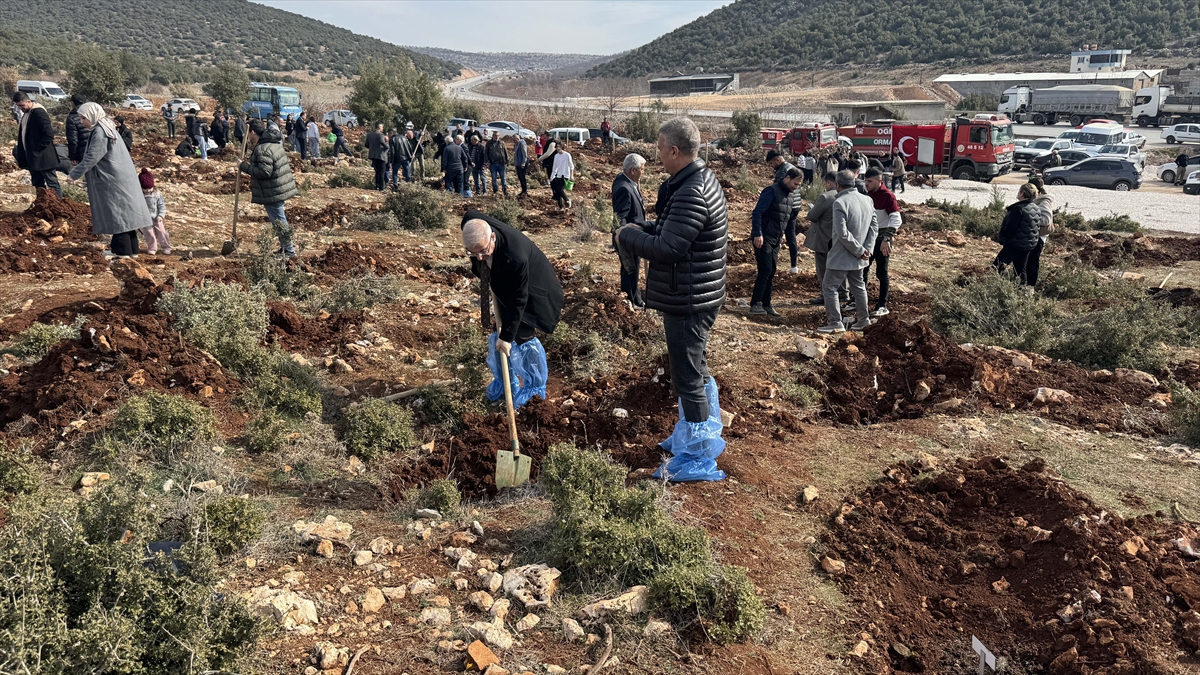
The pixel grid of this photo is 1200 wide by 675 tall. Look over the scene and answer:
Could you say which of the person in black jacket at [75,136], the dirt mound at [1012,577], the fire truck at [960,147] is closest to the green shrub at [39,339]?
the person in black jacket at [75,136]

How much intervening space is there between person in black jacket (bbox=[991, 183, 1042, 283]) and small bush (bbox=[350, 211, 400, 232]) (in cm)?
822

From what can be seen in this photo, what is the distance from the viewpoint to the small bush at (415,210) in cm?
1180

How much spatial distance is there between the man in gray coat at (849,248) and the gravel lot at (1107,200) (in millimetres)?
10530

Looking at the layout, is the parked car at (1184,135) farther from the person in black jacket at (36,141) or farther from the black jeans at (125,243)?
the person in black jacket at (36,141)

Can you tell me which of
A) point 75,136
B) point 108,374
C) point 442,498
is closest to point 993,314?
point 442,498

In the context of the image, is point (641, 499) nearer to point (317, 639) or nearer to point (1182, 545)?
point (317, 639)

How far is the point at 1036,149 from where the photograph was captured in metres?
27.9

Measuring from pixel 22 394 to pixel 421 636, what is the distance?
12.0 ft

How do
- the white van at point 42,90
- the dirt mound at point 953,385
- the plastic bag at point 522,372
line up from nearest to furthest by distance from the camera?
the plastic bag at point 522,372 → the dirt mound at point 953,385 → the white van at point 42,90

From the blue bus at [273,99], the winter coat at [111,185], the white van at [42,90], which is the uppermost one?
the white van at [42,90]

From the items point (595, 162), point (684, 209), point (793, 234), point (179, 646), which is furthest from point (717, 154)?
point (179, 646)

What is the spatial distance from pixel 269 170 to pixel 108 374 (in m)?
3.79

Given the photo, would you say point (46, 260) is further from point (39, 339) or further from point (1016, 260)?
point (1016, 260)

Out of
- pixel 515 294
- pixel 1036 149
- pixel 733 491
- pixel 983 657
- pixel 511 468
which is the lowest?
pixel 983 657
